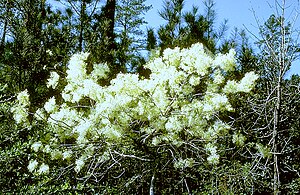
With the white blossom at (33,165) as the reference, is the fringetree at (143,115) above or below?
above

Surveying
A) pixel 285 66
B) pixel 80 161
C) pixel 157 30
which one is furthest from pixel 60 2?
pixel 285 66

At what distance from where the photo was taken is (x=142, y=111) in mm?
4137

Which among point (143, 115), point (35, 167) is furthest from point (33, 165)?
point (143, 115)

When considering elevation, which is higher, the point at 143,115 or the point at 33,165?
the point at 143,115

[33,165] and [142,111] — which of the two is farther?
[33,165]

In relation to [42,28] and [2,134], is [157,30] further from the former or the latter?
[2,134]

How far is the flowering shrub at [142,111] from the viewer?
4105mm

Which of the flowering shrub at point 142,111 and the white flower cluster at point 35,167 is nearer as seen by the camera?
the flowering shrub at point 142,111

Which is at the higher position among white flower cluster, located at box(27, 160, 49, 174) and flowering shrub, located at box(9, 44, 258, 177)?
flowering shrub, located at box(9, 44, 258, 177)

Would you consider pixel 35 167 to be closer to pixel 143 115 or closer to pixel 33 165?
pixel 33 165

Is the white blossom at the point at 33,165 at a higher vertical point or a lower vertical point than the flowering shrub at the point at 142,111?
lower

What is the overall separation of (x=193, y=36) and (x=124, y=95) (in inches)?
101

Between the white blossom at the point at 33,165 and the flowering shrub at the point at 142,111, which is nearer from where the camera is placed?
the flowering shrub at the point at 142,111

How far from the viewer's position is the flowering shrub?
411 cm
